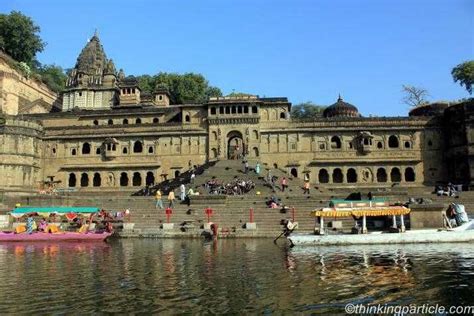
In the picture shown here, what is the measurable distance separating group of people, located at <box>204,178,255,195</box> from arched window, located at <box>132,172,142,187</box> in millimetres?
15091

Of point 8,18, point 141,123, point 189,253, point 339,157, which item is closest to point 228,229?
point 189,253

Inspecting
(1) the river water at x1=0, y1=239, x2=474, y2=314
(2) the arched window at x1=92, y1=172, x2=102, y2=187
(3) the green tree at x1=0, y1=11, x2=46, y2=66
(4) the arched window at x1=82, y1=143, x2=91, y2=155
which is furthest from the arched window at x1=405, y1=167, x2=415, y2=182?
(3) the green tree at x1=0, y1=11, x2=46, y2=66

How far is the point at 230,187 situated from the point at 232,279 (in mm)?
24002

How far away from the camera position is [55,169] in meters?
52.4

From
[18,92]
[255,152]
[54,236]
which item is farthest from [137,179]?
[54,236]

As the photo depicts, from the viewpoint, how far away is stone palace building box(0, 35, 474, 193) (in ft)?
158

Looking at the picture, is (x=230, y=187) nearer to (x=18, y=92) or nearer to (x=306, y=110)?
(x=18, y=92)

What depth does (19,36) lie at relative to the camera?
6831 cm

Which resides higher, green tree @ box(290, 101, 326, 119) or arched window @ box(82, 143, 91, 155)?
green tree @ box(290, 101, 326, 119)

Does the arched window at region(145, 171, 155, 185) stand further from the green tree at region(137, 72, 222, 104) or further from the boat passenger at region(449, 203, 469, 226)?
the boat passenger at region(449, 203, 469, 226)

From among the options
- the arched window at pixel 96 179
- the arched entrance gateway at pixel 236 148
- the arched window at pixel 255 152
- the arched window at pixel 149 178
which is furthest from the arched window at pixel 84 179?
the arched window at pixel 255 152

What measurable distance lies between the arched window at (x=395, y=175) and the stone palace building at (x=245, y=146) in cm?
10

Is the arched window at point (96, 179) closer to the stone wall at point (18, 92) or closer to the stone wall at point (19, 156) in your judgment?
the stone wall at point (19, 156)

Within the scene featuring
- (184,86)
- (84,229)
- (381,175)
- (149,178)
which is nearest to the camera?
(84,229)
